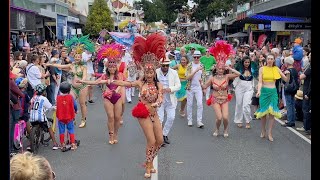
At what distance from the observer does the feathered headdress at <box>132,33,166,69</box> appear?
7319mm

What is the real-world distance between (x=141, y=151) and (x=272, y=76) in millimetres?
2971

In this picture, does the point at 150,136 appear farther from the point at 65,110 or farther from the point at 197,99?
the point at 197,99

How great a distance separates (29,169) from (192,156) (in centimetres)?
620

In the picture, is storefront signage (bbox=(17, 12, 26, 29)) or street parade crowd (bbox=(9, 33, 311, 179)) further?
storefront signage (bbox=(17, 12, 26, 29))

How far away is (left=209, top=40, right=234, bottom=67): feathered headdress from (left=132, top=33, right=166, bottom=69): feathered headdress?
3040mm

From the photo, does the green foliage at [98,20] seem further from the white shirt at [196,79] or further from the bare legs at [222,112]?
the bare legs at [222,112]

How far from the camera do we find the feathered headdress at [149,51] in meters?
7.32

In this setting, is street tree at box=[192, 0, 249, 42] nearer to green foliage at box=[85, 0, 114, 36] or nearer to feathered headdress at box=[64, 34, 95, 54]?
green foliage at box=[85, 0, 114, 36]

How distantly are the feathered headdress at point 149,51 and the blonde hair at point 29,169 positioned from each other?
4.87m

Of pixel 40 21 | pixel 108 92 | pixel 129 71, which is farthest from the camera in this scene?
pixel 40 21

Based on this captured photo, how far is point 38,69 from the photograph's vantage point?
11594 millimetres

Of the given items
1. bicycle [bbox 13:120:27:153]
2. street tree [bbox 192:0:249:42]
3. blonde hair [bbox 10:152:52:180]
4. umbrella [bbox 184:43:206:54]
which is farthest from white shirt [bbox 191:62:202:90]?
street tree [bbox 192:0:249:42]
